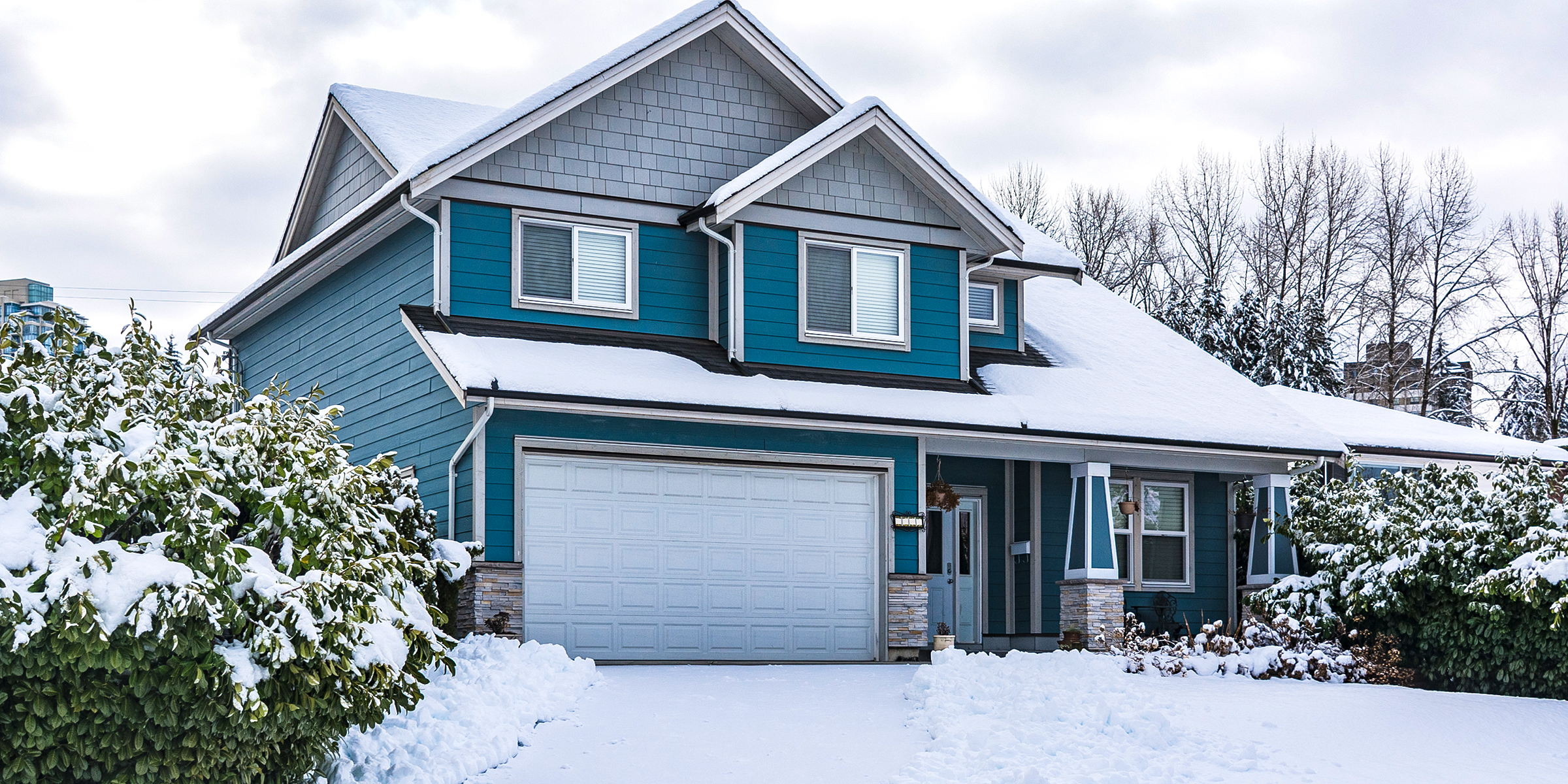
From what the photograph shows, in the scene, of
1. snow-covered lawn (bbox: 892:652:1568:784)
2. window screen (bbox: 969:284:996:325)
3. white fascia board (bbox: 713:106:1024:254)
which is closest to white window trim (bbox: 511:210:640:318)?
white fascia board (bbox: 713:106:1024:254)

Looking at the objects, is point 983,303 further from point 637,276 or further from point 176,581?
point 176,581

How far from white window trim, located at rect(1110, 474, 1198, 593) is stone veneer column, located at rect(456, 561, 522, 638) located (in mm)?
8186

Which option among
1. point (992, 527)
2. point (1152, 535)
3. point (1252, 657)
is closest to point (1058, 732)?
point (1252, 657)

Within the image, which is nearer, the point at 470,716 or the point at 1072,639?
the point at 470,716

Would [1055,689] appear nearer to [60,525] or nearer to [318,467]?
[318,467]

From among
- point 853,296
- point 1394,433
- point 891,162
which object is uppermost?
point 891,162

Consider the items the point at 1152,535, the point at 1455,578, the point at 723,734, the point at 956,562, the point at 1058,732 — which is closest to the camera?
the point at 1058,732

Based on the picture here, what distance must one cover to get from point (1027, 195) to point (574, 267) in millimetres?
25491

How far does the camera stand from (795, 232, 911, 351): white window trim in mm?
15727

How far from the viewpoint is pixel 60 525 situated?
6.12m

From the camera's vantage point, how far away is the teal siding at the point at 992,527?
18.1 m

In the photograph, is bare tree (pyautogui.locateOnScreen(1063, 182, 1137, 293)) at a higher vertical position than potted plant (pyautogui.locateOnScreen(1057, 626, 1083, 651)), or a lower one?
higher

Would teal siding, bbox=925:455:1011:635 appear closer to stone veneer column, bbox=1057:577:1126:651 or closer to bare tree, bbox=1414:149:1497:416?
stone veneer column, bbox=1057:577:1126:651

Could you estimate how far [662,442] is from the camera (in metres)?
14.4
